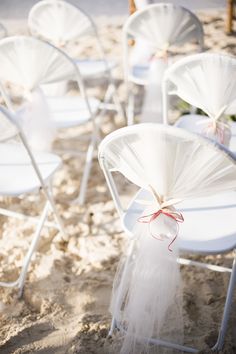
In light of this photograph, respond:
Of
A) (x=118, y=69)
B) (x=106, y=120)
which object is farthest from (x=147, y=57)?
(x=118, y=69)

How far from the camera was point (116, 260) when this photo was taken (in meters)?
2.30

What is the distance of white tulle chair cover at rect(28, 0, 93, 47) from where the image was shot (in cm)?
280

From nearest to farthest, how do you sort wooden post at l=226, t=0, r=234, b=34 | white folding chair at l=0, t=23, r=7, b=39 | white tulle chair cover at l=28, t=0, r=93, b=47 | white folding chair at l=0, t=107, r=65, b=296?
1. white folding chair at l=0, t=107, r=65, b=296
2. white tulle chair cover at l=28, t=0, r=93, b=47
3. white folding chair at l=0, t=23, r=7, b=39
4. wooden post at l=226, t=0, r=234, b=34

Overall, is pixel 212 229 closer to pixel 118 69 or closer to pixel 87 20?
pixel 87 20

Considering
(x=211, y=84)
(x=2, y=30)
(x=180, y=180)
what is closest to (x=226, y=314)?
(x=180, y=180)

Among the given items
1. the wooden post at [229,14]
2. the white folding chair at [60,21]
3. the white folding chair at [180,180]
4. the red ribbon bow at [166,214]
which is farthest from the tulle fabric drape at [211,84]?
the wooden post at [229,14]

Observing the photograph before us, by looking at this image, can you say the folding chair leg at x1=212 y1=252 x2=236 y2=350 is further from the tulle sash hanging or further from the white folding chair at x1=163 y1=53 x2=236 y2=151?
the white folding chair at x1=163 y1=53 x2=236 y2=151

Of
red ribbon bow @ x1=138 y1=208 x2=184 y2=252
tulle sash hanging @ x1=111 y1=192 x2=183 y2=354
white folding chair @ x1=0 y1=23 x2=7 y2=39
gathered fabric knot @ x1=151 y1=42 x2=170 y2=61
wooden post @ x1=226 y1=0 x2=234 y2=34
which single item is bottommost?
wooden post @ x1=226 y1=0 x2=234 y2=34

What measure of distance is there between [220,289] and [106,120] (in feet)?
7.00

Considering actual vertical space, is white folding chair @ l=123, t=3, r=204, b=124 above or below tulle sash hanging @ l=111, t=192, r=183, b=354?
above

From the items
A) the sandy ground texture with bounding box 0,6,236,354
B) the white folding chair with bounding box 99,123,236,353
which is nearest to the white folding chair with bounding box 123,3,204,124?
the sandy ground texture with bounding box 0,6,236,354

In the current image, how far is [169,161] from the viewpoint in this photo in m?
1.32

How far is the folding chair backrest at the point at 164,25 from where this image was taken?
2.44 meters

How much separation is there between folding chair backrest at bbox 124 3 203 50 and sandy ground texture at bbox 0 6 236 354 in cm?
105
